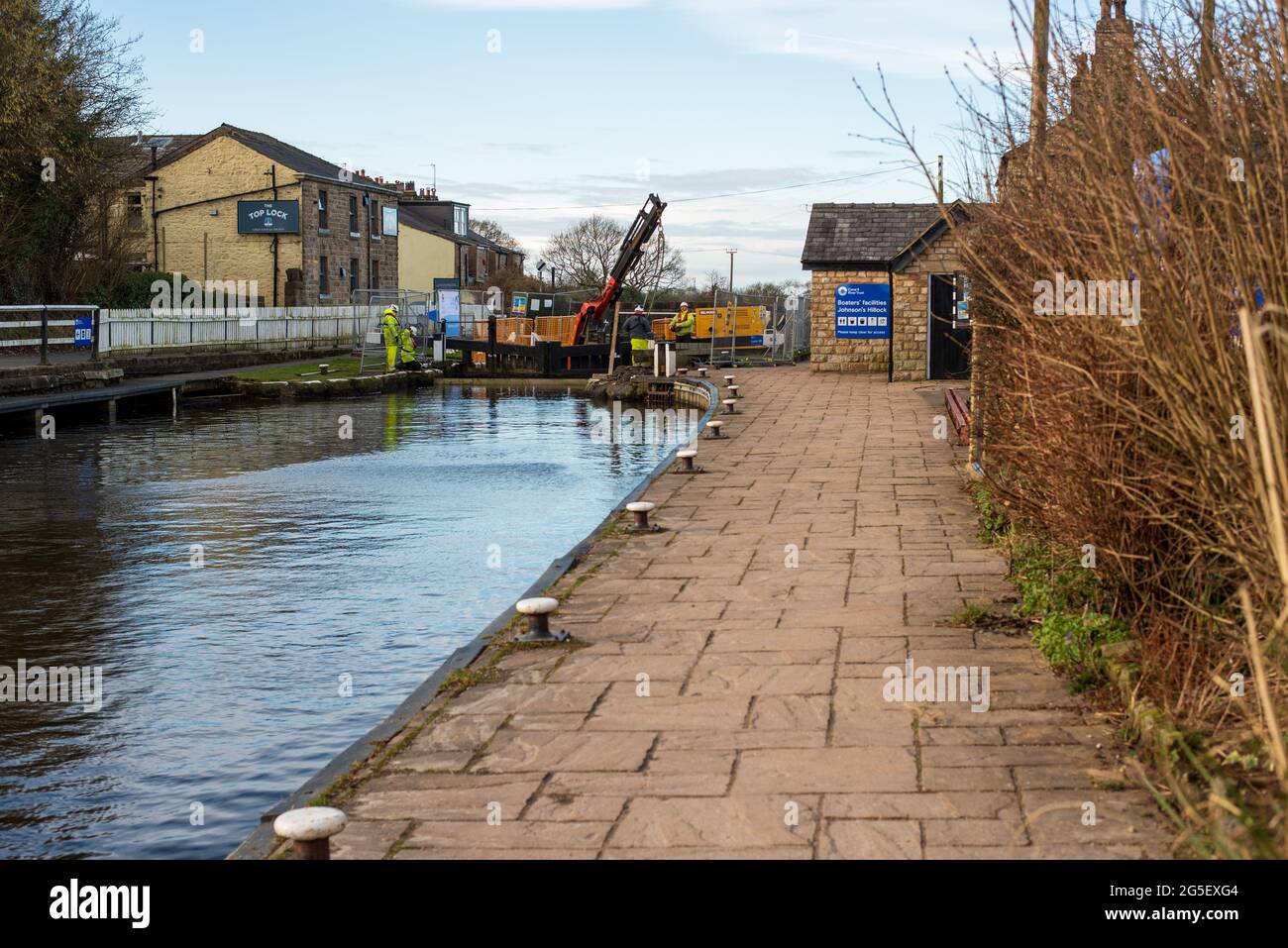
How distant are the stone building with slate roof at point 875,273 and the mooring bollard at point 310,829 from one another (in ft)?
79.6

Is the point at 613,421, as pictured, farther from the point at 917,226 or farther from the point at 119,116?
the point at 119,116

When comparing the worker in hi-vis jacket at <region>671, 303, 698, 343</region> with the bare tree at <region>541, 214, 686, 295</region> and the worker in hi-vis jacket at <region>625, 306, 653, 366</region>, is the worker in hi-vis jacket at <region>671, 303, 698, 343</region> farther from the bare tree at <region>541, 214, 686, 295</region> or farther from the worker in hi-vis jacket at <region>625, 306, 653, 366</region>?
the bare tree at <region>541, 214, 686, 295</region>

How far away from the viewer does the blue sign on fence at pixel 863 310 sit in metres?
29.1

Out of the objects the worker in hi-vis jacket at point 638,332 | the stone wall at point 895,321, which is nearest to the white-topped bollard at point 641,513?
the stone wall at point 895,321

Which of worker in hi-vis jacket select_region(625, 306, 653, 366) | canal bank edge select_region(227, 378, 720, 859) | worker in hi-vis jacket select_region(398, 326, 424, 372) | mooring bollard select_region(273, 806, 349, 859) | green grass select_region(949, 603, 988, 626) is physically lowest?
canal bank edge select_region(227, 378, 720, 859)

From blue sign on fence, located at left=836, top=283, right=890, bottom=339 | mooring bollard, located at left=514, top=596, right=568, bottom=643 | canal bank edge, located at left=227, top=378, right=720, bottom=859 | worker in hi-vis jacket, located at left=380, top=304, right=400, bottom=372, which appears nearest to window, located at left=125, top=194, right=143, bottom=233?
worker in hi-vis jacket, located at left=380, top=304, right=400, bottom=372

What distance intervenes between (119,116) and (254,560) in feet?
91.2

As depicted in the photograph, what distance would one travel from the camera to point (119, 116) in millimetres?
34844

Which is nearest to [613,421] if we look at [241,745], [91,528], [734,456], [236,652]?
[734,456]

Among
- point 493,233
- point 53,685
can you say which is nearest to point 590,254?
point 493,233

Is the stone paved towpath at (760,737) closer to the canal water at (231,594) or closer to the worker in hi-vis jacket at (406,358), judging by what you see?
the canal water at (231,594)

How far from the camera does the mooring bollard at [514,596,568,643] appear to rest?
721 cm

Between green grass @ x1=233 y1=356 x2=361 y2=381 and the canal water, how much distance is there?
10.2 metres

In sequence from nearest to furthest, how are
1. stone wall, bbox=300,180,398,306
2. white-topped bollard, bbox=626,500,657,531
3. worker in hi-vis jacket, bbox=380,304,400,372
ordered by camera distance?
white-topped bollard, bbox=626,500,657,531
worker in hi-vis jacket, bbox=380,304,400,372
stone wall, bbox=300,180,398,306
